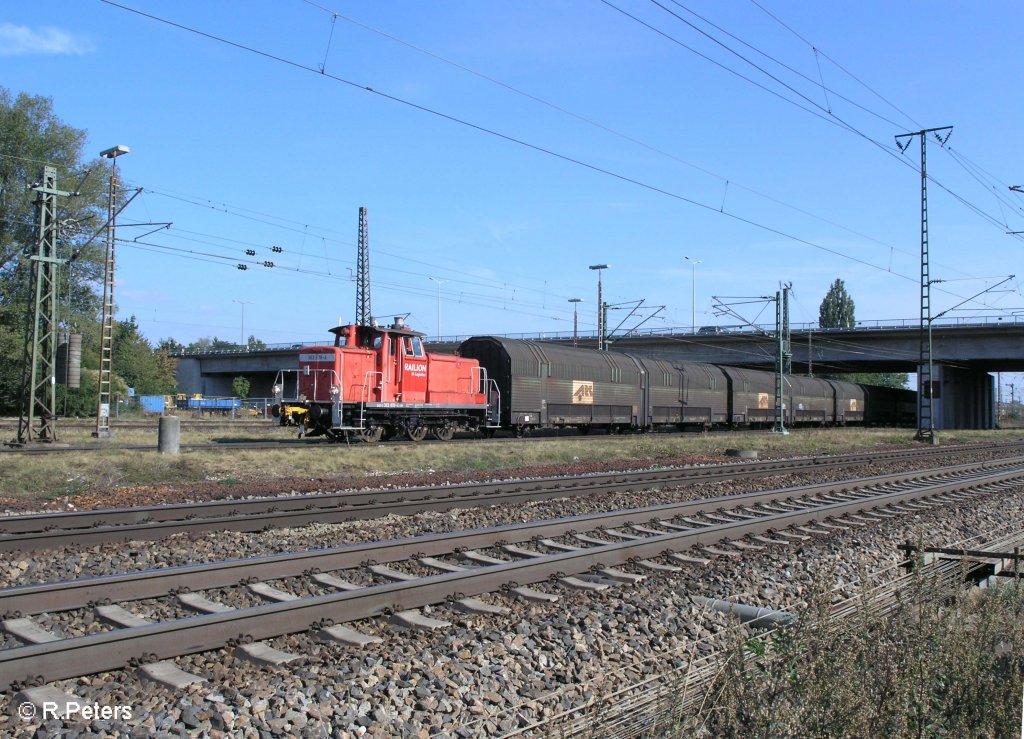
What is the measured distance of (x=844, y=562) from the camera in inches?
324

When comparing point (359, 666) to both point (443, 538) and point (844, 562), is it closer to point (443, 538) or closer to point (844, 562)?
point (443, 538)

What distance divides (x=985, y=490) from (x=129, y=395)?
5666cm

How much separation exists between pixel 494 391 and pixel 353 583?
68.1 feet

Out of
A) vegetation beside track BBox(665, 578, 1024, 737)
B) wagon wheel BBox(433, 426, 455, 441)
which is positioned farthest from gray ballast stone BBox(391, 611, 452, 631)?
wagon wheel BBox(433, 426, 455, 441)

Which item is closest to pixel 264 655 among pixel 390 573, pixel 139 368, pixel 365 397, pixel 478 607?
pixel 478 607

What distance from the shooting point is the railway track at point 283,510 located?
830 centimetres

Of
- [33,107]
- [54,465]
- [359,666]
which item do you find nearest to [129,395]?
[33,107]

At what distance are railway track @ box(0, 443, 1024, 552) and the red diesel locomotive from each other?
8753 mm

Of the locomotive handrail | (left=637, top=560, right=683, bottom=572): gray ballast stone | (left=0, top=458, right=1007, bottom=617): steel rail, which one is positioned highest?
the locomotive handrail

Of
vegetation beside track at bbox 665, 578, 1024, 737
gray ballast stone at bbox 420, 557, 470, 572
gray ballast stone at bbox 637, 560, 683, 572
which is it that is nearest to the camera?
vegetation beside track at bbox 665, 578, 1024, 737

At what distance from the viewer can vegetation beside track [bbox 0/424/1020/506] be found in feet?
44.7

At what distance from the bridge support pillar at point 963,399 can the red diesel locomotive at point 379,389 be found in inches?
1660

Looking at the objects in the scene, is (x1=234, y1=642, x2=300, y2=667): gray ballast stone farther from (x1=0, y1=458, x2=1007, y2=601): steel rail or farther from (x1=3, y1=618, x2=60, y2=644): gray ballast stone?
(x1=0, y1=458, x2=1007, y2=601): steel rail

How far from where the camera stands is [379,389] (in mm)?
22516
